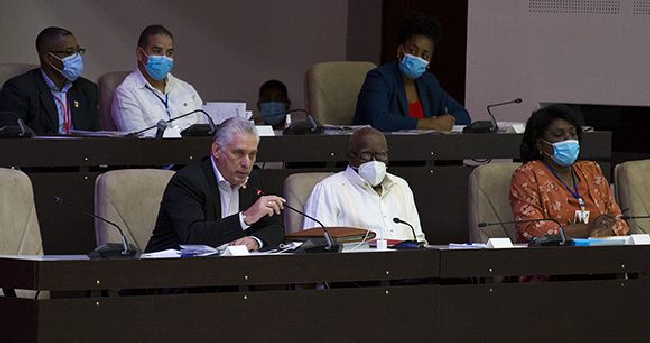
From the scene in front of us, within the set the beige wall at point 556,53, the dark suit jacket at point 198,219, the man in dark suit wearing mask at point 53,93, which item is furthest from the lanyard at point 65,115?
the beige wall at point 556,53

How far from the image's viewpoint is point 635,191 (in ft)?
21.0

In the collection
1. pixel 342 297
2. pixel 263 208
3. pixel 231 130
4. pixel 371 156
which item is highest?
pixel 231 130

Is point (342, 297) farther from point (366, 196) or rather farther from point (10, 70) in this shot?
point (10, 70)

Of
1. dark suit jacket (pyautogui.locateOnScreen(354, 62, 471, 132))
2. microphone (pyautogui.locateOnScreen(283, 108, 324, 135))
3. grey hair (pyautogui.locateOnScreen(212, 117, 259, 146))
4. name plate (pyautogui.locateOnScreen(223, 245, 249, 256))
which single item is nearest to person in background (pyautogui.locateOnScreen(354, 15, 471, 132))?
dark suit jacket (pyautogui.locateOnScreen(354, 62, 471, 132))

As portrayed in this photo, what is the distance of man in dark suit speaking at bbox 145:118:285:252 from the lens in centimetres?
542

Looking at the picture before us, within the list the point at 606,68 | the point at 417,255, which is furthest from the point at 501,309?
the point at 606,68

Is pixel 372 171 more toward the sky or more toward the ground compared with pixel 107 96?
more toward the ground

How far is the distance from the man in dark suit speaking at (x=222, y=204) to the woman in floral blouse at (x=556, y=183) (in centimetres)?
100

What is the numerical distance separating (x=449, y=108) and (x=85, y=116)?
1.87 meters

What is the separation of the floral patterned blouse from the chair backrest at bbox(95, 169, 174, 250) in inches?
53.0

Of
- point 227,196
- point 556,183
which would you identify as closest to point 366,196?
point 227,196

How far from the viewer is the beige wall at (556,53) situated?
29.8 ft

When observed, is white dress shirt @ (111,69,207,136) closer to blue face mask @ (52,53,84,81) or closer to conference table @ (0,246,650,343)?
blue face mask @ (52,53,84,81)

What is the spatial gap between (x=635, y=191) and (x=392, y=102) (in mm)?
1642
